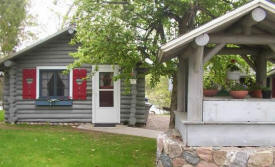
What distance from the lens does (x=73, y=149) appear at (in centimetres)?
635

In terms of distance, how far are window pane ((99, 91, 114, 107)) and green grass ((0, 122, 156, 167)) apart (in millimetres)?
1675

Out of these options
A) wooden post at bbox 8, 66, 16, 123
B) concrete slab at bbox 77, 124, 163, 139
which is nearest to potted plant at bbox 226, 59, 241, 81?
concrete slab at bbox 77, 124, 163, 139

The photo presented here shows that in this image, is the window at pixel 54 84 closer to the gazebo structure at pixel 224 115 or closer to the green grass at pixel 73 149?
the green grass at pixel 73 149

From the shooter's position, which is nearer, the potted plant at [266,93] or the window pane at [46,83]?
the potted plant at [266,93]

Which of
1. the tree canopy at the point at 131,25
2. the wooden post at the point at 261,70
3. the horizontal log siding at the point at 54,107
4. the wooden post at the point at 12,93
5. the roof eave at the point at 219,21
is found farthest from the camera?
the horizontal log siding at the point at 54,107

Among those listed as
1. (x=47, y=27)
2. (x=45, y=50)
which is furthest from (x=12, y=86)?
(x=47, y=27)

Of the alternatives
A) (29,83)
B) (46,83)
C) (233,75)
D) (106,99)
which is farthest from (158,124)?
(233,75)

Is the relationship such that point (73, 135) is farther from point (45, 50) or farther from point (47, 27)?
point (47, 27)

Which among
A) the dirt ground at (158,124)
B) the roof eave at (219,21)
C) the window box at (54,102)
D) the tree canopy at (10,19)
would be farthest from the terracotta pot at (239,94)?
the tree canopy at (10,19)

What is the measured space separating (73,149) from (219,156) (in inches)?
141

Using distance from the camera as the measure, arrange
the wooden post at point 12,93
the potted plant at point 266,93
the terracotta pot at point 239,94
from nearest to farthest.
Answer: the terracotta pot at point 239,94
the potted plant at point 266,93
the wooden post at point 12,93

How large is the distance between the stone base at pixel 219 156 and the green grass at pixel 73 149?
1.32m

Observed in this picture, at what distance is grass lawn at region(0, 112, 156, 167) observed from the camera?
5.39 meters

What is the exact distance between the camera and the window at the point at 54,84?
32.9 ft
